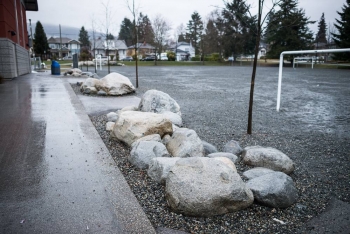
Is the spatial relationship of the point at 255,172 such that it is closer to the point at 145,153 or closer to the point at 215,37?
the point at 145,153

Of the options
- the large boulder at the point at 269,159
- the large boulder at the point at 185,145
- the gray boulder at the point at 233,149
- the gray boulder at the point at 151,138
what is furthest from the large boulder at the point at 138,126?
the large boulder at the point at 269,159

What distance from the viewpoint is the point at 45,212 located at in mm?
2756

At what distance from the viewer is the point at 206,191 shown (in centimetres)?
284

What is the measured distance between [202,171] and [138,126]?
2.15 meters

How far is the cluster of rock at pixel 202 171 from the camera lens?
2850 mm

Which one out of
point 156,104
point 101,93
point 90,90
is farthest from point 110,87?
point 156,104

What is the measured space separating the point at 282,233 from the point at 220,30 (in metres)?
57.9

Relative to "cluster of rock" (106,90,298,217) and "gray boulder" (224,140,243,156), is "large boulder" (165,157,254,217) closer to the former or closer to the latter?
"cluster of rock" (106,90,298,217)

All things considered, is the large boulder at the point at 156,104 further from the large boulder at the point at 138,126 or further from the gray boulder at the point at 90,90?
the gray boulder at the point at 90,90

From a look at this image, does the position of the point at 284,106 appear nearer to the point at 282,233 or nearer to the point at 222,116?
the point at 222,116

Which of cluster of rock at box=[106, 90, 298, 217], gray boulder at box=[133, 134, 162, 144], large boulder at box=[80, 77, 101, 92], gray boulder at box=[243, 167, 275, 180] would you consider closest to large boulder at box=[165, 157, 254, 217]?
cluster of rock at box=[106, 90, 298, 217]

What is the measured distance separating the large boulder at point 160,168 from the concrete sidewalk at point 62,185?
39 centimetres

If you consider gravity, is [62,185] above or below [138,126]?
below

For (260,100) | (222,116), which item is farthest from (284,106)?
(222,116)
